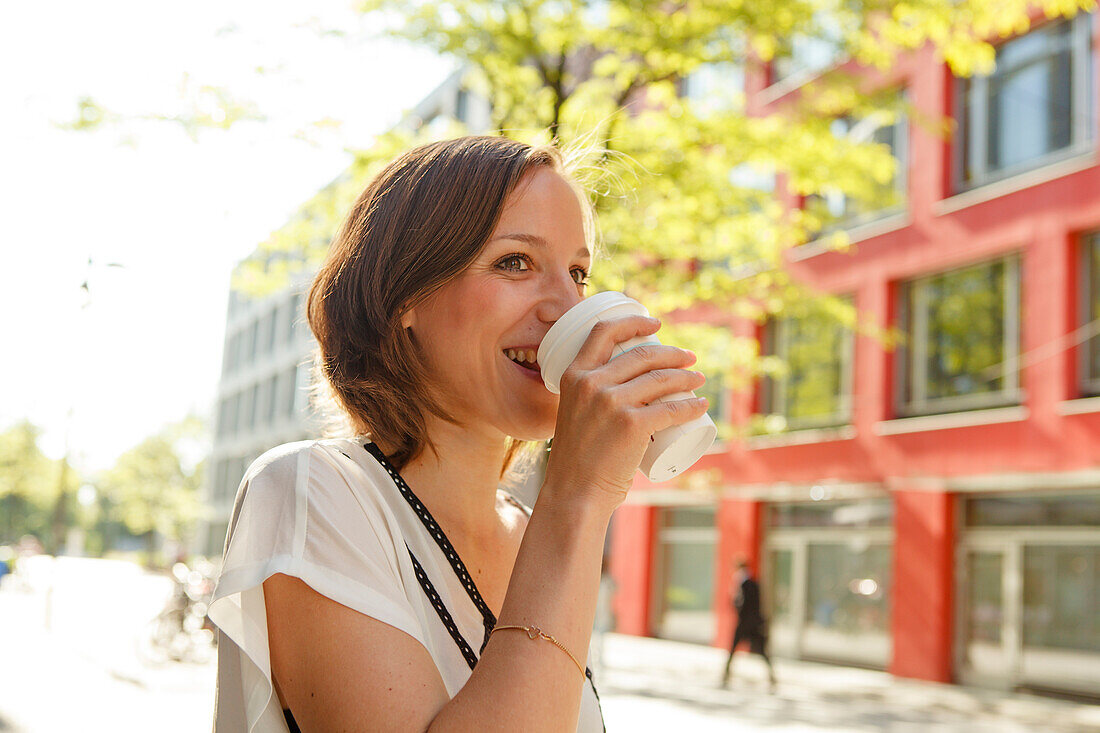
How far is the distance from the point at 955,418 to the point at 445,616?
15.6 m

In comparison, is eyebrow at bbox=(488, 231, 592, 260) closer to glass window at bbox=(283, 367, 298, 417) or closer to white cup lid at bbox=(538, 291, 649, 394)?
white cup lid at bbox=(538, 291, 649, 394)

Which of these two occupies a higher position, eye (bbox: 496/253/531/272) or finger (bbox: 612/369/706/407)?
eye (bbox: 496/253/531/272)

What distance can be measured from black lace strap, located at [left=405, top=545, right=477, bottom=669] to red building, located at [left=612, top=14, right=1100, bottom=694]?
11.3 m

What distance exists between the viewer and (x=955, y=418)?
15.5 metres

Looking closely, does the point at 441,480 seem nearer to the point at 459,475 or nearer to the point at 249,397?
the point at 459,475

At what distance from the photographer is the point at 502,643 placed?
1028 mm

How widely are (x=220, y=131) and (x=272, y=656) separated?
8516mm

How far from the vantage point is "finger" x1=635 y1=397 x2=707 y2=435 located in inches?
43.1

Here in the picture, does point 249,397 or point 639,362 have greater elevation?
point 249,397

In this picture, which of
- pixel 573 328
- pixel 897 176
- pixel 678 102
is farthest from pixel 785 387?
pixel 573 328

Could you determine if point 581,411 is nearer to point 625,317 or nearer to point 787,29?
point 625,317

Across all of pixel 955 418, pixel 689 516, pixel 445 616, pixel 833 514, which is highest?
pixel 955 418

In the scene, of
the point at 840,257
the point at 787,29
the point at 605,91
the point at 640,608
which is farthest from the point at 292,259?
the point at 640,608

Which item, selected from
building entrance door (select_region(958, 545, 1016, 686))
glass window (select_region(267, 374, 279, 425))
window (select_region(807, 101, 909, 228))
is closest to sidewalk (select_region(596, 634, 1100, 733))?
building entrance door (select_region(958, 545, 1016, 686))
